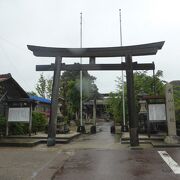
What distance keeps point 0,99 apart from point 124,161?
13.9 m

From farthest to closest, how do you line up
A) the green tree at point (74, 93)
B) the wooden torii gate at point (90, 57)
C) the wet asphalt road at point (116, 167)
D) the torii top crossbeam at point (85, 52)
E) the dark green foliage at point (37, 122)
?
1. the green tree at point (74, 93)
2. the dark green foliage at point (37, 122)
3. the torii top crossbeam at point (85, 52)
4. the wooden torii gate at point (90, 57)
5. the wet asphalt road at point (116, 167)

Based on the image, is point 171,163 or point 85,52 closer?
point 171,163

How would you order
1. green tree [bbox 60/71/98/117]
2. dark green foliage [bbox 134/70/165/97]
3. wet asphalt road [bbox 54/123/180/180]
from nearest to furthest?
wet asphalt road [bbox 54/123/180/180], dark green foliage [bbox 134/70/165/97], green tree [bbox 60/71/98/117]

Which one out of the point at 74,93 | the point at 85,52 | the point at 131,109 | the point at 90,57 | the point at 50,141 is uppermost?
the point at 74,93

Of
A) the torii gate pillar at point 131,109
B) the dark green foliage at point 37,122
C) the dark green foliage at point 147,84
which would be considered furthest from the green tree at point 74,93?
the torii gate pillar at point 131,109

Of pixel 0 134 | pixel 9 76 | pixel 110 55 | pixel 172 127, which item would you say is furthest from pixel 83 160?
pixel 9 76

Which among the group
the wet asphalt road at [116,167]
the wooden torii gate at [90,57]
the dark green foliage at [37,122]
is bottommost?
the wet asphalt road at [116,167]

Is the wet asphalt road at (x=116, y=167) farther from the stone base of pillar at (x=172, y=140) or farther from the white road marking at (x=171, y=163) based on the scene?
the stone base of pillar at (x=172, y=140)

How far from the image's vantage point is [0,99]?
69.1 ft

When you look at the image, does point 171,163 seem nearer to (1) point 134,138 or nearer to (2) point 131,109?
(1) point 134,138

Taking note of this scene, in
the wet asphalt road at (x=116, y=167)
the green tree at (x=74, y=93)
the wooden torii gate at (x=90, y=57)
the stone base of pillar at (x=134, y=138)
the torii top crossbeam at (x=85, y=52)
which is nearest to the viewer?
the wet asphalt road at (x=116, y=167)

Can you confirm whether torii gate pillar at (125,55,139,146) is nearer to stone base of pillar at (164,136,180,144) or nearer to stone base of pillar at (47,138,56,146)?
stone base of pillar at (164,136,180,144)

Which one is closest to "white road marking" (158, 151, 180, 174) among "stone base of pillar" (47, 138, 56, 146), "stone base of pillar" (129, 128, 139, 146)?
"stone base of pillar" (129, 128, 139, 146)

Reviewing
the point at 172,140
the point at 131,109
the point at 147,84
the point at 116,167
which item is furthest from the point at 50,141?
the point at 147,84
